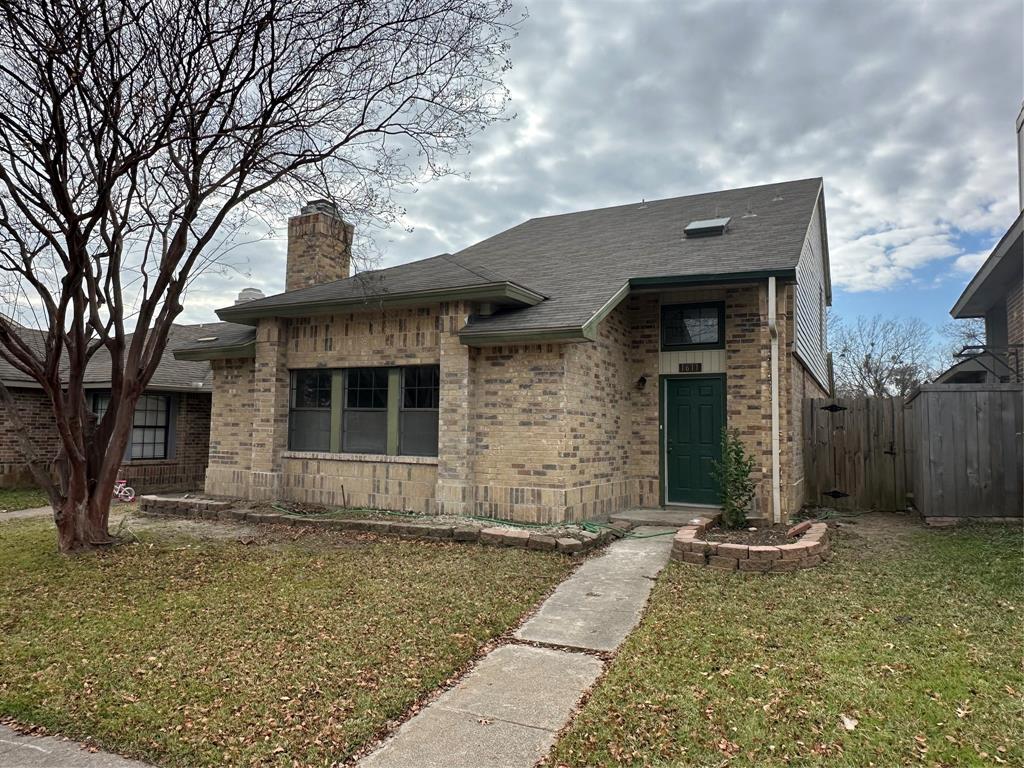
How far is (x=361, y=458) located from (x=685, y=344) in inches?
214

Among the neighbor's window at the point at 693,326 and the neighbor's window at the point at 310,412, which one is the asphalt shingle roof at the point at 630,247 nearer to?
the neighbor's window at the point at 693,326

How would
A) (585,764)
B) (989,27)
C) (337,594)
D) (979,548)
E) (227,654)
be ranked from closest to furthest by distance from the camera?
(585,764) → (227,654) → (337,594) → (989,27) → (979,548)

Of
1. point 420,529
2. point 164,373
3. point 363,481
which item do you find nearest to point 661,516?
point 420,529

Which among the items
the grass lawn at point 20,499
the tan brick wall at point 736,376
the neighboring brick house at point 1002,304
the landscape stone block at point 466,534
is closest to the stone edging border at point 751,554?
the tan brick wall at point 736,376

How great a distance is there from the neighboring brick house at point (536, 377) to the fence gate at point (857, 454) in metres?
0.67

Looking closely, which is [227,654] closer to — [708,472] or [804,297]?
[708,472]

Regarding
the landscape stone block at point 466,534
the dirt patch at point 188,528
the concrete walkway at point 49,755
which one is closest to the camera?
the concrete walkway at point 49,755

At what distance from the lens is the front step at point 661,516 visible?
8652mm

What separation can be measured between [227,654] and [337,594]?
1.44m

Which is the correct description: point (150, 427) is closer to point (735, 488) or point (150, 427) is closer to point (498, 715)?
point (735, 488)

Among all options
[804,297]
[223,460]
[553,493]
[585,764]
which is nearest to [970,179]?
[804,297]

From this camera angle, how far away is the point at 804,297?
38.1 feet

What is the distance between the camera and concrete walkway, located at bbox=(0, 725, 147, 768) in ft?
9.71

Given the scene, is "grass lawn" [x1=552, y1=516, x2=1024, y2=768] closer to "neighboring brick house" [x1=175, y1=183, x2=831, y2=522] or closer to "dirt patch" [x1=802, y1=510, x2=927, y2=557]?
"dirt patch" [x1=802, y1=510, x2=927, y2=557]
